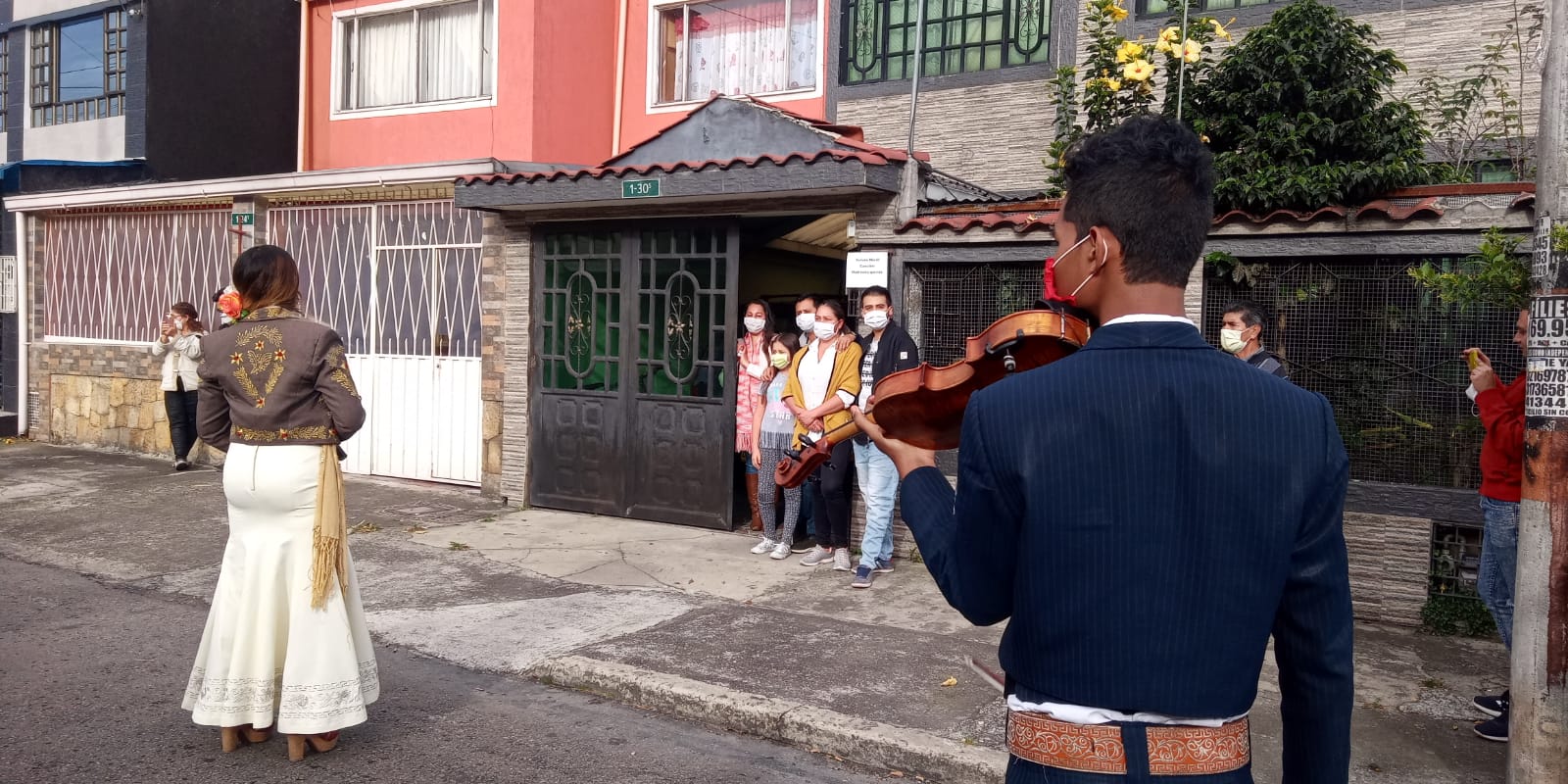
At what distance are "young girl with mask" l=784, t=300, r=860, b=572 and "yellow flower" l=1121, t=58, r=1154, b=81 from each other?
7.93 feet

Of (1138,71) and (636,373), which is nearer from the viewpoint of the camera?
(1138,71)

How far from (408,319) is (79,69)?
7.42 meters

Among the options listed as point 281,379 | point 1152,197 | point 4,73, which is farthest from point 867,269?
point 4,73

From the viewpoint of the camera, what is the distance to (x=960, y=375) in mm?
2414

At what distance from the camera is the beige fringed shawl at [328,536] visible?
13.9ft

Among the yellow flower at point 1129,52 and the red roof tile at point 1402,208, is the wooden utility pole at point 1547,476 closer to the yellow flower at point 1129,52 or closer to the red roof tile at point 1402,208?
the red roof tile at point 1402,208

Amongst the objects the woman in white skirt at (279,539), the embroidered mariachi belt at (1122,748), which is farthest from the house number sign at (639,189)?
the embroidered mariachi belt at (1122,748)

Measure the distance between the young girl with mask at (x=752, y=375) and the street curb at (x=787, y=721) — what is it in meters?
3.14

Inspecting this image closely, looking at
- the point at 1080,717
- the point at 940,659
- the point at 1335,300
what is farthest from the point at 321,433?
the point at 1335,300

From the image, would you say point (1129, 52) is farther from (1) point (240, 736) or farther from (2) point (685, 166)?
(1) point (240, 736)

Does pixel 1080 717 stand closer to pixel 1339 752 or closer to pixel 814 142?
pixel 1339 752

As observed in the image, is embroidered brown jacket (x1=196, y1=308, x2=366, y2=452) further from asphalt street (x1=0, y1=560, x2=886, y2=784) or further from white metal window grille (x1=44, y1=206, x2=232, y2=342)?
white metal window grille (x1=44, y1=206, x2=232, y2=342)

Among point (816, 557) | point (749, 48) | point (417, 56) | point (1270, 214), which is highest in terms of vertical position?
point (417, 56)

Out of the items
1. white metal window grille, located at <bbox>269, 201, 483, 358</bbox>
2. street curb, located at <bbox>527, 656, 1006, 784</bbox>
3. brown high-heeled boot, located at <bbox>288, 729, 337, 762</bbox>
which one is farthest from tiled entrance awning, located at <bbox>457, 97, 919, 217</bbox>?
brown high-heeled boot, located at <bbox>288, 729, 337, 762</bbox>
